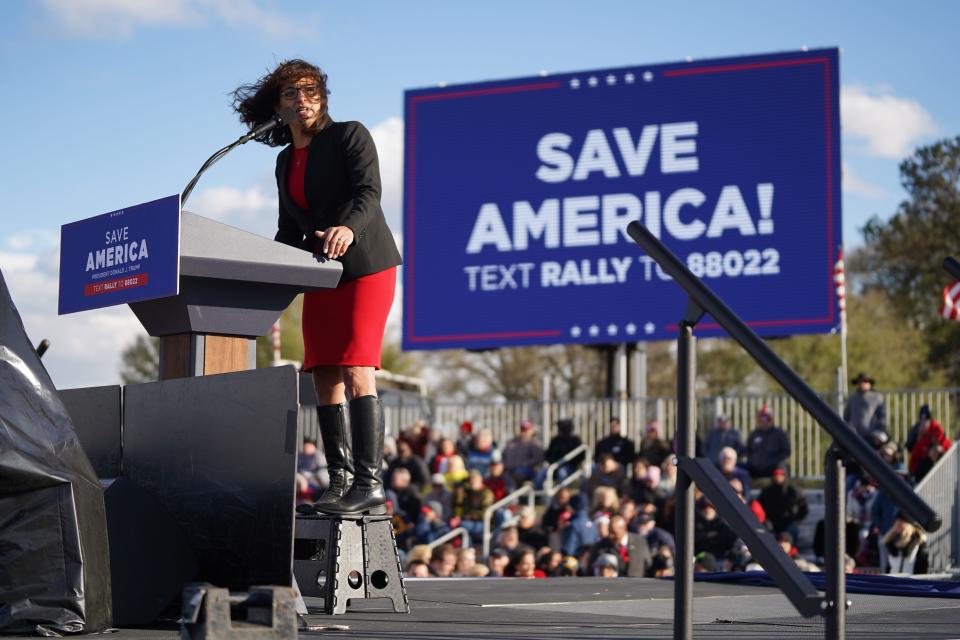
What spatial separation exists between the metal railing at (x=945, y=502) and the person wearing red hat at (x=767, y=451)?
1.83 meters

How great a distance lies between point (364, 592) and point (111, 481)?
888 mm

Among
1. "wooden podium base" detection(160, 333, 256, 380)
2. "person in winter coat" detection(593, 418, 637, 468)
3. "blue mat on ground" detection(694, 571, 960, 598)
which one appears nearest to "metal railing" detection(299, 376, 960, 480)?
"person in winter coat" detection(593, 418, 637, 468)

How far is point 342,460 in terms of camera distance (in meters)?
4.28

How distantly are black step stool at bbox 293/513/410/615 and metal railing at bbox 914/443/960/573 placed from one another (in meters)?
8.13

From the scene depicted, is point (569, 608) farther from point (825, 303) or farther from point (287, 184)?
point (825, 303)

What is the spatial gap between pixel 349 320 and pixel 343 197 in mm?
410

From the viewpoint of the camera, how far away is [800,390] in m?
2.65

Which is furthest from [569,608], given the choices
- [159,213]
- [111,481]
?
[159,213]

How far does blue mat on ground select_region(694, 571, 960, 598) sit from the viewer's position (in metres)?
5.29

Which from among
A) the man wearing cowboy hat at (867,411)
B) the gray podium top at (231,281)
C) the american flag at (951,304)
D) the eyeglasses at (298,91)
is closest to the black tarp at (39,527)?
the gray podium top at (231,281)

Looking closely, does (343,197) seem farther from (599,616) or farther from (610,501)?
(610,501)

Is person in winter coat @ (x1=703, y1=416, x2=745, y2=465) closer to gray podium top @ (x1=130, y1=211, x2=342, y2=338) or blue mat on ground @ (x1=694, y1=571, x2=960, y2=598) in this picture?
blue mat on ground @ (x1=694, y1=571, x2=960, y2=598)

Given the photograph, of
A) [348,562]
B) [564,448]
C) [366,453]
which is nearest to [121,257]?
[366,453]

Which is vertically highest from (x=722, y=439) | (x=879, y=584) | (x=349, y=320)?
(x=349, y=320)
